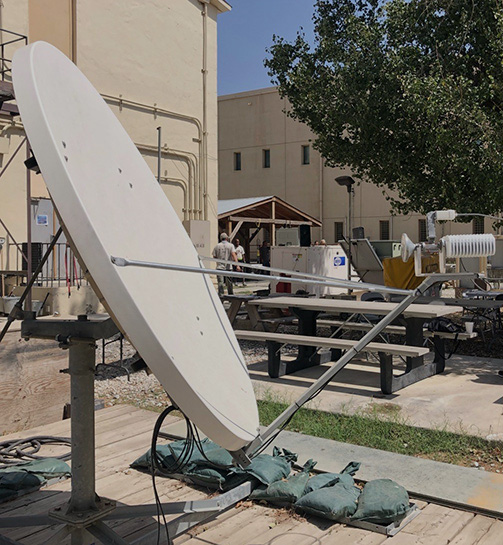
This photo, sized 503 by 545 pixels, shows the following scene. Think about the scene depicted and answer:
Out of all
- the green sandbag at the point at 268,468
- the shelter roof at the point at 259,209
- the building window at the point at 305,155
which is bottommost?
the green sandbag at the point at 268,468

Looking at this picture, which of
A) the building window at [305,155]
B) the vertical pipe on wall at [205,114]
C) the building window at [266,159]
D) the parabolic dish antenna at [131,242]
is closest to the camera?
the parabolic dish antenna at [131,242]

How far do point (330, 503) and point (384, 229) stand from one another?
93.6ft

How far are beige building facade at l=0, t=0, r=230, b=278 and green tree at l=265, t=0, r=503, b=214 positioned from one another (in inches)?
197

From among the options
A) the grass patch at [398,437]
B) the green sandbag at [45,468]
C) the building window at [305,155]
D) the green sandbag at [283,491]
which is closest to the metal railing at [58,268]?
the grass patch at [398,437]

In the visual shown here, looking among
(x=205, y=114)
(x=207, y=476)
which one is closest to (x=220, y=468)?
(x=207, y=476)

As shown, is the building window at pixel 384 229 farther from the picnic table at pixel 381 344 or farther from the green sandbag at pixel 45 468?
the green sandbag at pixel 45 468

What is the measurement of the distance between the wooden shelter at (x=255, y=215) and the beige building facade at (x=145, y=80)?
5.37 m

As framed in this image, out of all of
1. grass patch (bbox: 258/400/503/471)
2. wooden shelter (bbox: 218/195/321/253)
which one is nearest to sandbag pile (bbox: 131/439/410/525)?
grass patch (bbox: 258/400/503/471)

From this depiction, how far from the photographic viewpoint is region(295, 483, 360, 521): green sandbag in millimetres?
2947

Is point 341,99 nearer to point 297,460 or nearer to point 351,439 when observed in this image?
point 351,439

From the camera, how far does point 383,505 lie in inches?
115

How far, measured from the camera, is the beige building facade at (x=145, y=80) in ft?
36.2

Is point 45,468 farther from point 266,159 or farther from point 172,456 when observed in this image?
point 266,159

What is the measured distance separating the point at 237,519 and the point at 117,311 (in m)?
1.90
